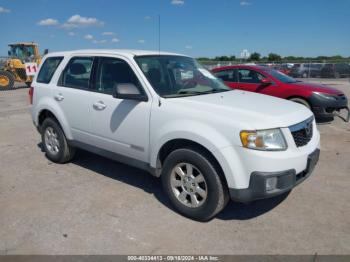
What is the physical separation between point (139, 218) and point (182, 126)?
1159 mm

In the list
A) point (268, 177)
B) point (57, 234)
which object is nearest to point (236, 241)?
point (268, 177)

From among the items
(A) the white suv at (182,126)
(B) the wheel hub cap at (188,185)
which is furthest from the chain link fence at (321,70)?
(B) the wheel hub cap at (188,185)

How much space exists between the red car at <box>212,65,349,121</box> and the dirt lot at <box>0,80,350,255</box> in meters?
3.36

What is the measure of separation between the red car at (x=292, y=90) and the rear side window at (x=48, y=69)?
511 cm

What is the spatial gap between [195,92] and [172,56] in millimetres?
875

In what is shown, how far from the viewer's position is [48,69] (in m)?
5.47

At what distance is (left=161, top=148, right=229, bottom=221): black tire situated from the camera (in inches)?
132

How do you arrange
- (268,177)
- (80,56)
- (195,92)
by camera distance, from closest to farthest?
(268,177), (195,92), (80,56)

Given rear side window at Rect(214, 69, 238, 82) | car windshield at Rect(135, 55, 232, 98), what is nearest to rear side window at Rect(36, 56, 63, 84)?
car windshield at Rect(135, 55, 232, 98)

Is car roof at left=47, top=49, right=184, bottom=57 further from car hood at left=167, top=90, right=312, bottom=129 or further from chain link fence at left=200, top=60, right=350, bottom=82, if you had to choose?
chain link fence at left=200, top=60, right=350, bottom=82

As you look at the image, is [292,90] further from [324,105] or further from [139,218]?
[139,218]

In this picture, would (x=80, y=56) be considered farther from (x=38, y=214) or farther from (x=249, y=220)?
(x=249, y=220)

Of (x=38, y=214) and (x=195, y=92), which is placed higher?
(x=195, y=92)

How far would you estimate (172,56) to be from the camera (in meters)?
4.73
